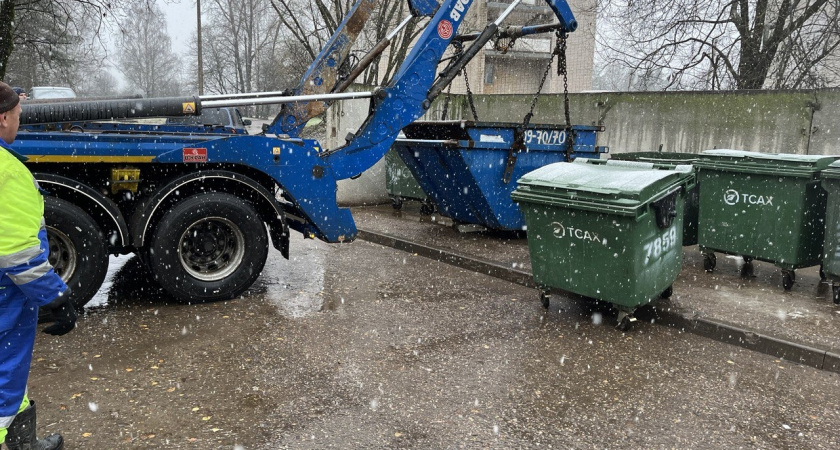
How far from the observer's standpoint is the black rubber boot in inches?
115

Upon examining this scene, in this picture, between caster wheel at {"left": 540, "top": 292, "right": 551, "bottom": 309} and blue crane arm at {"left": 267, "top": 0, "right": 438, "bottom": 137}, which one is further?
blue crane arm at {"left": 267, "top": 0, "right": 438, "bottom": 137}

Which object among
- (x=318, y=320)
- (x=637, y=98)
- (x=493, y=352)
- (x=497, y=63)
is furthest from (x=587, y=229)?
(x=497, y=63)

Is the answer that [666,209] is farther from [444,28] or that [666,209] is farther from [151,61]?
[151,61]

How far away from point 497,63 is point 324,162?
86.6 ft

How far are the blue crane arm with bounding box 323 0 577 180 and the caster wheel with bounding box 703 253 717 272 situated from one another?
330 cm

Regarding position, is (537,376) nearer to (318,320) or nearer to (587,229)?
(587,229)

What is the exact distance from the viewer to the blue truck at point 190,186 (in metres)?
4.92

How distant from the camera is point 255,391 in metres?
3.81

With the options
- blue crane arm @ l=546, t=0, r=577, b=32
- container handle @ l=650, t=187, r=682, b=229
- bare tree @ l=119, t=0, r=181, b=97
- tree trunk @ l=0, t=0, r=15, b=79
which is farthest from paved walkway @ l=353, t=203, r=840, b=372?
bare tree @ l=119, t=0, r=181, b=97

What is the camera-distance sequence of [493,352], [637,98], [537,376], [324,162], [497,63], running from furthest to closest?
[497,63]
[637,98]
[324,162]
[493,352]
[537,376]

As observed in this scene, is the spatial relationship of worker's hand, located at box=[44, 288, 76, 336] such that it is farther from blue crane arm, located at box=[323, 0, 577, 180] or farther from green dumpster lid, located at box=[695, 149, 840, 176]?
green dumpster lid, located at box=[695, 149, 840, 176]

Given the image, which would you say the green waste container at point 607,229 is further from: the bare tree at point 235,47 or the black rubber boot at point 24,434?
the bare tree at point 235,47

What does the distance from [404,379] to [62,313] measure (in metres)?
1.97

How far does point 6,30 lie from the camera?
47.0 ft
